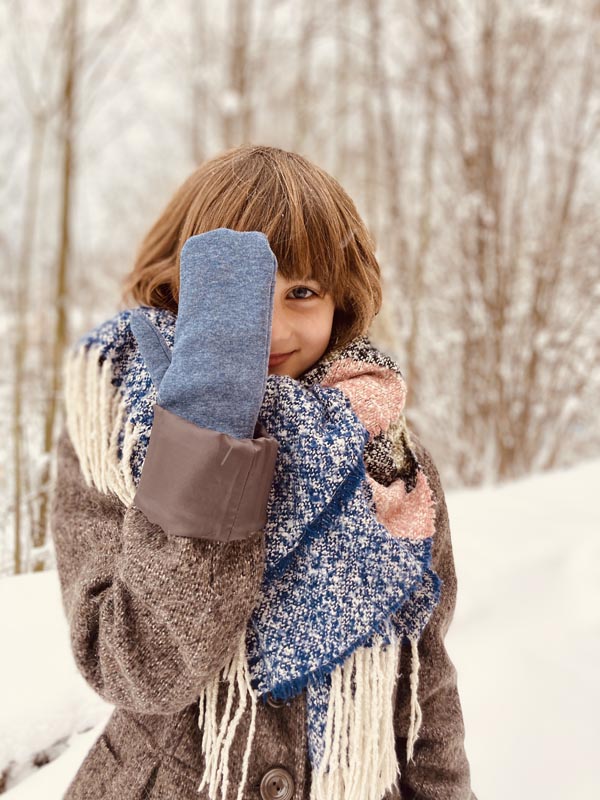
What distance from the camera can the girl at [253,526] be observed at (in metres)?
0.67

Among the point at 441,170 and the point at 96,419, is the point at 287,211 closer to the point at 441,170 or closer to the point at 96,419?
the point at 96,419

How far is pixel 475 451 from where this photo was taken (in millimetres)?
3988

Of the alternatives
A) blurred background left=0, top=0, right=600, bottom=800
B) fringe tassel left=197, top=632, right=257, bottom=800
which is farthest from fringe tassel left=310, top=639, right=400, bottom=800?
blurred background left=0, top=0, right=600, bottom=800

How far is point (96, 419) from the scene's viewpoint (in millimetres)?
780

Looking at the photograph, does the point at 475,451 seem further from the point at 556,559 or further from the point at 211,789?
the point at 211,789

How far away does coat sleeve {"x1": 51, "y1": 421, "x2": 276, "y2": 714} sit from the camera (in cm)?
66

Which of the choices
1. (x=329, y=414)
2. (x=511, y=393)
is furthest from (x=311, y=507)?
(x=511, y=393)

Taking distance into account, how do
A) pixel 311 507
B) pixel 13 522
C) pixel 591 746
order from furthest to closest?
pixel 13 522 → pixel 591 746 → pixel 311 507

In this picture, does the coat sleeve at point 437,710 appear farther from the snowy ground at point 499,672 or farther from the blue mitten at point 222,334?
the snowy ground at point 499,672

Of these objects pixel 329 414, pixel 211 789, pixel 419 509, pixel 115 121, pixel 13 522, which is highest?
pixel 115 121

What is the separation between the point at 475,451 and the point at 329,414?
3398mm

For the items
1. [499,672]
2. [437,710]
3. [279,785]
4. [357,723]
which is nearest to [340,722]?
[357,723]

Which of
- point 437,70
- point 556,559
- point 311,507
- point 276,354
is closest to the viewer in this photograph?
point 311,507

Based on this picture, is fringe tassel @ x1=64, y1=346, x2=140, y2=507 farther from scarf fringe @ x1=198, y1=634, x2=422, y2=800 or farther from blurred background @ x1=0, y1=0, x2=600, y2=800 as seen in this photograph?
blurred background @ x1=0, y1=0, x2=600, y2=800
